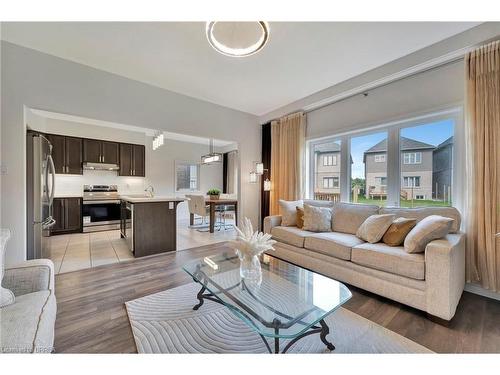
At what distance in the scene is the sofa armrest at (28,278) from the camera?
129 cm

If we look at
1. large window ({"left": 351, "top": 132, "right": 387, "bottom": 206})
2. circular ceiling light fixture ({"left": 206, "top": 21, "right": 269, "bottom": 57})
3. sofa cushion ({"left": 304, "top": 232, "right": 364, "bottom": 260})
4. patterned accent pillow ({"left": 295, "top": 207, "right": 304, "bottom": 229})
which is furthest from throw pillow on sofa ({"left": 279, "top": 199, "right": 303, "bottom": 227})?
circular ceiling light fixture ({"left": 206, "top": 21, "right": 269, "bottom": 57})

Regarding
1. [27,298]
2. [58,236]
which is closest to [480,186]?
[27,298]

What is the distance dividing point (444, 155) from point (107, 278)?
4.45 m

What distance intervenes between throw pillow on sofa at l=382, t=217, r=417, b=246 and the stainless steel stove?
5.66 m

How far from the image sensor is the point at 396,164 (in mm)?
2945

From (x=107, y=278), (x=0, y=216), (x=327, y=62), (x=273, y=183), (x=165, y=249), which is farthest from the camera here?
(x=273, y=183)

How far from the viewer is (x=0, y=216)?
2.36 m

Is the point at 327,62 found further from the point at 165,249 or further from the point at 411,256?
the point at 165,249

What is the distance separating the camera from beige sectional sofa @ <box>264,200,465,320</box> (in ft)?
5.57

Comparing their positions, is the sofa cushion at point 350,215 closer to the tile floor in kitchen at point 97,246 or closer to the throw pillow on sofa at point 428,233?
the throw pillow on sofa at point 428,233

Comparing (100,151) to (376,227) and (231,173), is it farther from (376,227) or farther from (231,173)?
(376,227)

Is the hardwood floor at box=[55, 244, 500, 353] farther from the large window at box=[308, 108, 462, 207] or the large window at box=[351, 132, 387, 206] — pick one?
the large window at box=[351, 132, 387, 206]

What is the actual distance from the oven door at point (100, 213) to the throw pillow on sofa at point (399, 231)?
18.6 ft

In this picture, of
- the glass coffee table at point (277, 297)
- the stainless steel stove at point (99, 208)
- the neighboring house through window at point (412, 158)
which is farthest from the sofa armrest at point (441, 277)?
the stainless steel stove at point (99, 208)
